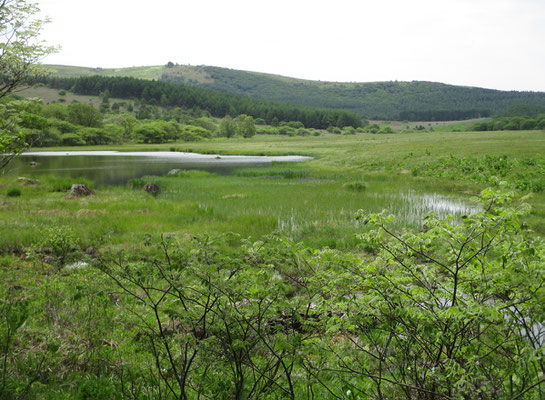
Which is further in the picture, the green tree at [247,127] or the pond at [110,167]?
the green tree at [247,127]

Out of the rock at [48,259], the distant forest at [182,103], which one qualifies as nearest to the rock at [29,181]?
the rock at [48,259]

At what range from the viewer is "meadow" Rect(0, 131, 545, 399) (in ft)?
10.0

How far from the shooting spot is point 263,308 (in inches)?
139

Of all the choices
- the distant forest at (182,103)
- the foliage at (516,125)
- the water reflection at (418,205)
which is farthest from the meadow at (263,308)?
the distant forest at (182,103)

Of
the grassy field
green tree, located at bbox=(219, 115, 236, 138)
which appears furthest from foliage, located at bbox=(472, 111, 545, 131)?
the grassy field

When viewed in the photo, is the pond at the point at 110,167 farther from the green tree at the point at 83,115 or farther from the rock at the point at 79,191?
the green tree at the point at 83,115

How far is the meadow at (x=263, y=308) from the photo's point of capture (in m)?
3.06

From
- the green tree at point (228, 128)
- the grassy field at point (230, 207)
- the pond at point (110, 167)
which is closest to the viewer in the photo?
the grassy field at point (230, 207)

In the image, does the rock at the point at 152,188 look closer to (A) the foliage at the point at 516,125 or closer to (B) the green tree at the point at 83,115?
(B) the green tree at the point at 83,115

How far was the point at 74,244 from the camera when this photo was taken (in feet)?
38.2

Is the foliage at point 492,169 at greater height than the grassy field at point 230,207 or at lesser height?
greater

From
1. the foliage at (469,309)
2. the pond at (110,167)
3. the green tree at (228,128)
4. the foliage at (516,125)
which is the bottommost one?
the pond at (110,167)

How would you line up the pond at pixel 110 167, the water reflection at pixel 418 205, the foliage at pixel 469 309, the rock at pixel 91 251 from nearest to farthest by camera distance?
the foliage at pixel 469 309 < the rock at pixel 91 251 < the water reflection at pixel 418 205 < the pond at pixel 110 167

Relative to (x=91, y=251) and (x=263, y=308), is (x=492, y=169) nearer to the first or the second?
(x=91, y=251)
